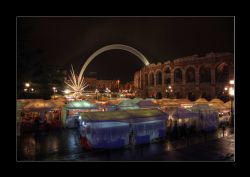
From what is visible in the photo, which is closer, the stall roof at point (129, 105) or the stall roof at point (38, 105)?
the stall roof at point (38, 105)

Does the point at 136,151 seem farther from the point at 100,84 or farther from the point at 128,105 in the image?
the point at 100,84

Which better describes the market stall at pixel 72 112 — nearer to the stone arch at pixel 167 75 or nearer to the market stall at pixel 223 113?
the market stall at pixel 223 113

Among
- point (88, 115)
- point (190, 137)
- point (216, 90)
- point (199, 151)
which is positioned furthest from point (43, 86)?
point (216, 90)

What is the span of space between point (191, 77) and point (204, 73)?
745 cm

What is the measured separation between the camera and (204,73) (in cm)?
4809

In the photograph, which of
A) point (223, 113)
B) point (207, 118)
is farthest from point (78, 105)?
point (223, 113)

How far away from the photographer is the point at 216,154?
11.8 meters

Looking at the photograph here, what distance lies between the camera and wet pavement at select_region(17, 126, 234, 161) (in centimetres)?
1134

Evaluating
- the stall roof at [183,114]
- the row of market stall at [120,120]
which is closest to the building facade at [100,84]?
the row of market stall at [120,120]

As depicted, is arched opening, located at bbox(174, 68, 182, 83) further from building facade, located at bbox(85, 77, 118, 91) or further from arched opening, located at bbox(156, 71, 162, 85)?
building facade, located at bbox(85, 77, 118, 91)

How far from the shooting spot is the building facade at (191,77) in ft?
136

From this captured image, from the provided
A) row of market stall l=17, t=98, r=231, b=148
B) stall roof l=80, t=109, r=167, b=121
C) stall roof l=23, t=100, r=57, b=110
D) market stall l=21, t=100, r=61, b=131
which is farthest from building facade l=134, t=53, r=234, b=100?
stall roof l=23, t=100, r=57, b=110

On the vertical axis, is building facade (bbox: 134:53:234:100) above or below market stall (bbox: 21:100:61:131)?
above

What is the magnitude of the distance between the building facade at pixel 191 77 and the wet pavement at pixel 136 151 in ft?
91.9
